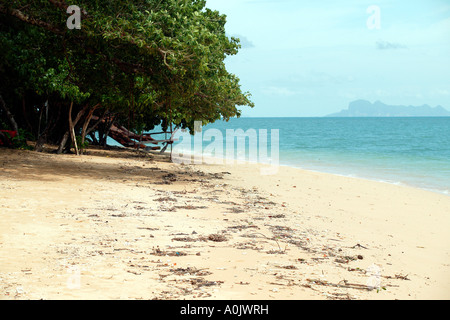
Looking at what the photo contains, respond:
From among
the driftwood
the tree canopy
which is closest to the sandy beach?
the tree canopy

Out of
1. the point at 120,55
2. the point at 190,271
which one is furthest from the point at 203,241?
the point at 120,55

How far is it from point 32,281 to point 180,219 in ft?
13.6

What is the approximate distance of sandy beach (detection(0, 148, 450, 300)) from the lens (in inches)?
212

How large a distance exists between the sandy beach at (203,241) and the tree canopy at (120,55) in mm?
2696

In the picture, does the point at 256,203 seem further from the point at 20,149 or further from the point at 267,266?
the point at 20,149

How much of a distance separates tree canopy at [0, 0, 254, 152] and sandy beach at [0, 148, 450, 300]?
270 cm

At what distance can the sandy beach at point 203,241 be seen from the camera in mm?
5391

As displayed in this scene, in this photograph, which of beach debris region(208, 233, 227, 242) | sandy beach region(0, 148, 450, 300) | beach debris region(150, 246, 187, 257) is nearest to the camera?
sandy beach region(0, 148, 450, 300)

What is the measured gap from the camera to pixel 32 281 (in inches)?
204

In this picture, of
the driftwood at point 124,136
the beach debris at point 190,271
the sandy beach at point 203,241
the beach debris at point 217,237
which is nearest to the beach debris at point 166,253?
the sandy beach at point 203,241

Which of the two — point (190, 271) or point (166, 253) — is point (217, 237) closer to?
point (166, 253)

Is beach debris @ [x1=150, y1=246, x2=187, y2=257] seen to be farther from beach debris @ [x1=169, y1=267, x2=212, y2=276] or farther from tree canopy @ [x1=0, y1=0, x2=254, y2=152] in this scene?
tree canopy @ [x1=0, y1=0, x2=254, y2=152]
